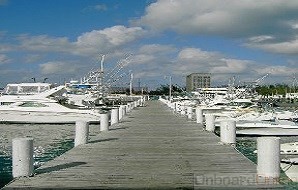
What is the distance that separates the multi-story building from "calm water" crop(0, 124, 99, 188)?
9498cm

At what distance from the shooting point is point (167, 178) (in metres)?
9.98

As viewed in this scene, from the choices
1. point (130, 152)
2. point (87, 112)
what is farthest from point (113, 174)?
point (87, 112)

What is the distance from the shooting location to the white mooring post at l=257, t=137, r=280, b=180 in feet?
32.0

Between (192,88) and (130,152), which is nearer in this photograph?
(130,152)

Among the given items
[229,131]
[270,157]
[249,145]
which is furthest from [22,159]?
[249,145]

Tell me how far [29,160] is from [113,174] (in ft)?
6.09

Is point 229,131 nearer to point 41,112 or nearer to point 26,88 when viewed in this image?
point 41,112

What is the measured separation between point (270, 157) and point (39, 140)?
25.7 m

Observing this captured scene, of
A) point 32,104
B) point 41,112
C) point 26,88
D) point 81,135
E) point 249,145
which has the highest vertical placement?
point 26,88

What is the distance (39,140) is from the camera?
1312 inches

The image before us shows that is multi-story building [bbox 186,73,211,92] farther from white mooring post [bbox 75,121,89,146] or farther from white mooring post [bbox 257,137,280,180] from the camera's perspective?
white mooring post [bbox 257,137,280,180]

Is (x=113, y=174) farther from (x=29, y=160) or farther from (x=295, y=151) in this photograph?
(x=295, y=151)

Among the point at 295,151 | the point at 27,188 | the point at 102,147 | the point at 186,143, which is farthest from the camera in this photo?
the point at 295,151

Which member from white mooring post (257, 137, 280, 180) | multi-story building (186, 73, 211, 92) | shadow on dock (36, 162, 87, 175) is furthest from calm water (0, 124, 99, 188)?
multi-story building (186, 73, 211, 92)
